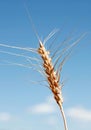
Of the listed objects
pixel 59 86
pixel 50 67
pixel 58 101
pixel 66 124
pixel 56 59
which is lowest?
pixel 66 124

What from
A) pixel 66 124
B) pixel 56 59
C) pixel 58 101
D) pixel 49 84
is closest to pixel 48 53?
pixel 56 59

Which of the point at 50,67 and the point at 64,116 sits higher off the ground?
the point at 50,67

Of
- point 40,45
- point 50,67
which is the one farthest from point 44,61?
point 40,45

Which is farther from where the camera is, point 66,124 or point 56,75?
point 56,75

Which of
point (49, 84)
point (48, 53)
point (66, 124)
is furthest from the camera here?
point (48, 53)

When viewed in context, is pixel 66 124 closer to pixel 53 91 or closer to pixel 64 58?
pixel 53 91

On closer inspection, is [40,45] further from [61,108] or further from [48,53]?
[61,108]

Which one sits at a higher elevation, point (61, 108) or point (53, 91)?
point (53, 91)

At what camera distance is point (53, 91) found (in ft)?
11.9

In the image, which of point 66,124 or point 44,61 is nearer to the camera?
point 66,124

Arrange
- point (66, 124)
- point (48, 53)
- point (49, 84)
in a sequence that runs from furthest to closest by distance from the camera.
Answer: point (48, 53), point (49, 84), point (66, 124)

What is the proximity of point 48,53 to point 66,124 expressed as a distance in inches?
44.9

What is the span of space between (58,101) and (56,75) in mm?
398

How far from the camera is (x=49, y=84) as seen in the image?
3686 millimetres
